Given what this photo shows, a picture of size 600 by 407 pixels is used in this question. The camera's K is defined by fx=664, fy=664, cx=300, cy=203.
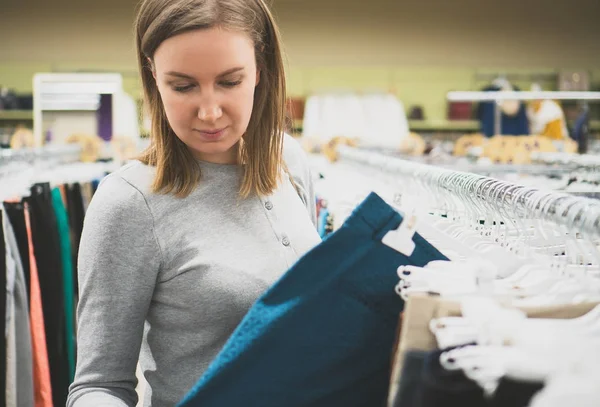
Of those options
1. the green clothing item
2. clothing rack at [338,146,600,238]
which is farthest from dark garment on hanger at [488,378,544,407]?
the green clothing item

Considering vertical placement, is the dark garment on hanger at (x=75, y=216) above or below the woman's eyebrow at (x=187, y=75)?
below

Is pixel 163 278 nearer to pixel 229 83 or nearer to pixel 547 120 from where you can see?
pixel 229 83

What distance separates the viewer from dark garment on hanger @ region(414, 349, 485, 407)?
561 millimetres

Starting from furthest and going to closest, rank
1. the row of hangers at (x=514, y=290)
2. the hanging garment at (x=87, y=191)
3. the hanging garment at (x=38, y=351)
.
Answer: the hanging garment at (x=87, y=191)
the hanging garment at (x=38, y=351)
the row of hangers at (x=514, y=290)

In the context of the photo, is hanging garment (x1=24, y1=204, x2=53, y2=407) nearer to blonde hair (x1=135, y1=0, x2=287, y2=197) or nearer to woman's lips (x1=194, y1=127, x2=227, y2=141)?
blonde hair (x1=135, y1=0, x2=287, y2=197)

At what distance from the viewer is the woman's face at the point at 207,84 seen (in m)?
0.98

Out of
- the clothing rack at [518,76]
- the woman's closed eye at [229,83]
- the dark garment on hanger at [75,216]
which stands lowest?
the dark garment on hanger at [75,216]

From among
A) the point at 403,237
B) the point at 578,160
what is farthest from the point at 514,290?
the point at 578,160

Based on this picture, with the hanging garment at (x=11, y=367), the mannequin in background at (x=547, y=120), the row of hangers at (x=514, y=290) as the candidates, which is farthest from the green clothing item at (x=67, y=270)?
the mannequin in background at (x=547, y=120)

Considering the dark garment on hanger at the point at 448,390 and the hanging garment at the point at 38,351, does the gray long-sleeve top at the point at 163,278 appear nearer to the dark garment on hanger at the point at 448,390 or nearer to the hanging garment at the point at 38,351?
the dark garment on hanger at the point at 448,390

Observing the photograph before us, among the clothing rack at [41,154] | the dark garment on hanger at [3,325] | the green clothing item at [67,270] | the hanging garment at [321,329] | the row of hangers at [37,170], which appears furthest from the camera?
the clothing rack at [41,154]

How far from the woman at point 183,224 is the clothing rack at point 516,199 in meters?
0.30

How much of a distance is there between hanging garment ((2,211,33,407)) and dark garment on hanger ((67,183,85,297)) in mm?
481

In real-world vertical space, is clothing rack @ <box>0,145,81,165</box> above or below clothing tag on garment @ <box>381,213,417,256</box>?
below
